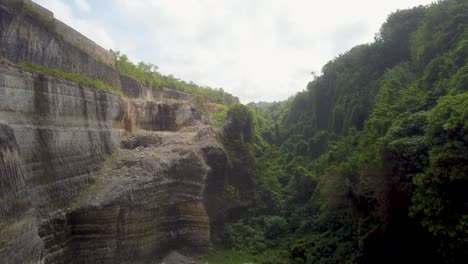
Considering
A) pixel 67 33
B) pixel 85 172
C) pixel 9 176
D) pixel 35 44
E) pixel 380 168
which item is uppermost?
pixel 67 33

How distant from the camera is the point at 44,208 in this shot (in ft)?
34.4

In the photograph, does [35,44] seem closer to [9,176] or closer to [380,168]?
[9,176]

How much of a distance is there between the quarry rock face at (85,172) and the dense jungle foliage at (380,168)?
3685mm

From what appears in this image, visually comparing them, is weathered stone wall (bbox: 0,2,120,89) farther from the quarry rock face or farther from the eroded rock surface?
the eroded rock surface

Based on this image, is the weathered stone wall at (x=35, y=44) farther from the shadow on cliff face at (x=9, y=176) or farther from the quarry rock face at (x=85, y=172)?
the shadow on cliff face at (x=9, y=176)

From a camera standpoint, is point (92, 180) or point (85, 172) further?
point (92, 180)

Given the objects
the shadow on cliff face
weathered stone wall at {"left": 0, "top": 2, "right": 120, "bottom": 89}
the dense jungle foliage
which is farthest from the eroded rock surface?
the dense jungle foliage

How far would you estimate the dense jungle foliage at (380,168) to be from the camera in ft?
31.6

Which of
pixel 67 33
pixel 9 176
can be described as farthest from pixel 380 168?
pixel 67 33

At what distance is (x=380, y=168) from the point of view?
41.7 ft

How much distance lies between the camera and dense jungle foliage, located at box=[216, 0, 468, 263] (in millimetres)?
9625

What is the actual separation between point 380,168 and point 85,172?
1056 centimetres

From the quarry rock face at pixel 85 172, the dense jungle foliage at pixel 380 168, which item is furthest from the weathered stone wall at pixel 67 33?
the dense jungle foliage at pixel 380 168

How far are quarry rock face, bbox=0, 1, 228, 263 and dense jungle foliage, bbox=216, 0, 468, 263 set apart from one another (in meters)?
3.68
